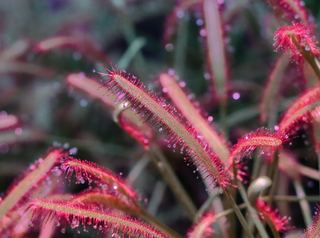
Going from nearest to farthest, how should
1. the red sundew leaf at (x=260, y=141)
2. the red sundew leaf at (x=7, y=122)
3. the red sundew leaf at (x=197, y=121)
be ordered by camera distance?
1. the red sundew leaf at (x=260, y=141)
2. the red sundew leaf at (x=197, y=121)
3. the red sundew leaf at (x=7, y=122)

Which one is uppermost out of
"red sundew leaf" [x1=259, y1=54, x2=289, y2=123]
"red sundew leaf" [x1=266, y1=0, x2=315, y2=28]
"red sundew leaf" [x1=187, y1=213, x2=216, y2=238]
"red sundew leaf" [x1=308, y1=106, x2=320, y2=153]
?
"red sundew leaf" [x1=266, y1=0, x2=315, y2=28]

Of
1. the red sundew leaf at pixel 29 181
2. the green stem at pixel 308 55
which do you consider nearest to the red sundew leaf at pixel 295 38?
the green stem at pixel 308 55

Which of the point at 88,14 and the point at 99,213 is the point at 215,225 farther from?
Result: the point at 88,14

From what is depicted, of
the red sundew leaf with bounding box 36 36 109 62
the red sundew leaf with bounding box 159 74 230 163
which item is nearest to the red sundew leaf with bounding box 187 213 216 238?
the red sundew leaf with bounding box 159 74 230 163

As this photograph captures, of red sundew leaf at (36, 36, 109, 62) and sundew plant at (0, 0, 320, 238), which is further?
red sundew leaf at (36, 36, 109, 62)

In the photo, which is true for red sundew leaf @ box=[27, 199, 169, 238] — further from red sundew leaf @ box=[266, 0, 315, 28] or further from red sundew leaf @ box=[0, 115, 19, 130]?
red sundew leaf @ box=[266, 0, 315, 28]

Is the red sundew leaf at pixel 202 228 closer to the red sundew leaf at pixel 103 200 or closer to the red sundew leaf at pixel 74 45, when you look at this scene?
the red sundew leaf at pixel 103 200

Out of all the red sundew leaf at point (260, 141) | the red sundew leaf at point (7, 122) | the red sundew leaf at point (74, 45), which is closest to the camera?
the red sundew leaf at point (260, 141)
